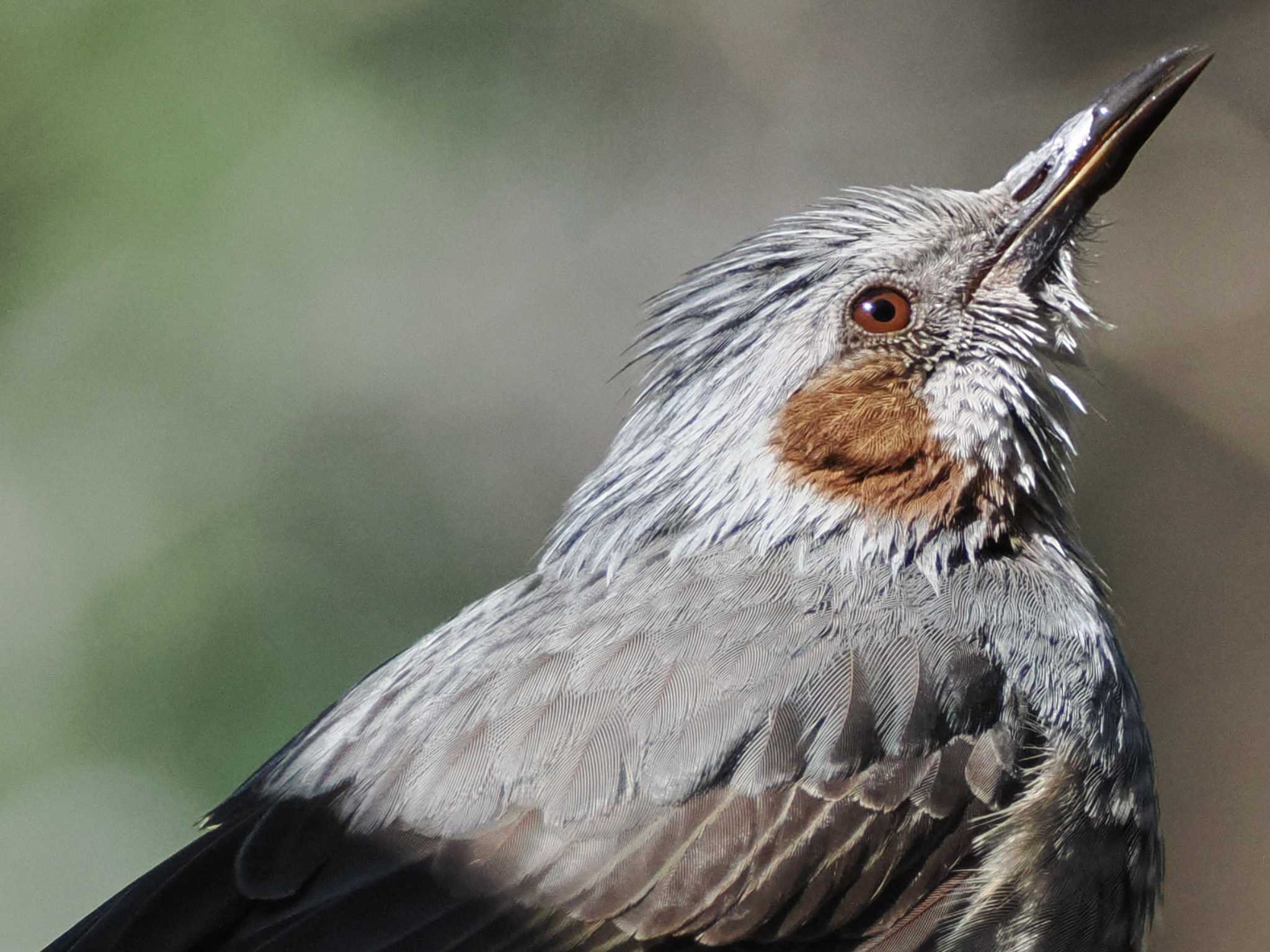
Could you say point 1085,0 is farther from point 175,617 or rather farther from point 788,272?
point 175,617

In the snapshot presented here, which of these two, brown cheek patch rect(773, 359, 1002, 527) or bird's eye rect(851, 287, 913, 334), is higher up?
bird's eye rect(851, 287, 913, 334)

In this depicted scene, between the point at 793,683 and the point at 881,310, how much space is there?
3.21ft

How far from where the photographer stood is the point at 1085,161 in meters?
3.66

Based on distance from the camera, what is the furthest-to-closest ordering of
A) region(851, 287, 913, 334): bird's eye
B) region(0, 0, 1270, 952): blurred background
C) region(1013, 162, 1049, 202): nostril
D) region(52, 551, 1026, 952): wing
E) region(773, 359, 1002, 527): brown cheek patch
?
region(0, 0, 1270, 952): blurred background
region(1013, 162, 1049, 202): nostril
region(851, 287, 913, 334): bird's eye
region(773, 359, 1002, 527): brown cheek patch
region(52, 551, 1026, 952): wing

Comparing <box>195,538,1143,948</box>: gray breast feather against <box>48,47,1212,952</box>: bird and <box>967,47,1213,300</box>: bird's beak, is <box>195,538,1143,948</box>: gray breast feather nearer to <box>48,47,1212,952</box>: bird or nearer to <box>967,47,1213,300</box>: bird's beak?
<box>48,47,1212,952</box>: bird

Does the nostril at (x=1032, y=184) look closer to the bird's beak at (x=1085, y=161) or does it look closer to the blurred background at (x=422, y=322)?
the bird's beak at (x=1085, y=161)

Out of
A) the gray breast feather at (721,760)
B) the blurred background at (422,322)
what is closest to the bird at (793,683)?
the gray breast feather at (721,760)

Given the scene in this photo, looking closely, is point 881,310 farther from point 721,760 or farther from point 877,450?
point 721,760

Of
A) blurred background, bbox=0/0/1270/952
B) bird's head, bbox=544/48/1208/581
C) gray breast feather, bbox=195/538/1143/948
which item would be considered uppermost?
blurred background, bbox=0/0/1270/952

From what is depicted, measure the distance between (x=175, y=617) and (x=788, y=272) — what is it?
10.7 feet

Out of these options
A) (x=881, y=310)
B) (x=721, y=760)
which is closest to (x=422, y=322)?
(x=881, y=310)

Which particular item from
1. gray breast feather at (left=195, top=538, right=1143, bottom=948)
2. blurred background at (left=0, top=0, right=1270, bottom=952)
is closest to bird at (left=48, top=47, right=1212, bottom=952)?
gray breast feather at (left=195, top=538, right=1143, bottom=948)

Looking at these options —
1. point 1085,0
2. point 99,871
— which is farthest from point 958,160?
point 99,871

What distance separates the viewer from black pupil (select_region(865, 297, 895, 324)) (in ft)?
11.5
